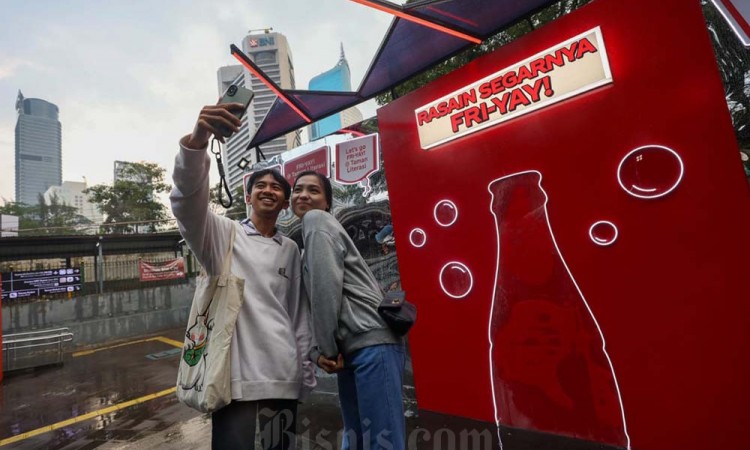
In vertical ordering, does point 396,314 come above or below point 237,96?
below

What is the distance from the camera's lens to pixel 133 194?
84.3 ft

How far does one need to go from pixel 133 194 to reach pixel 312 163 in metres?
25.6

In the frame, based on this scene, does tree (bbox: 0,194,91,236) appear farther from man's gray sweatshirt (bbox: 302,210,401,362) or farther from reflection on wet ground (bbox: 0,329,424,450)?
man's gray sweatshirt (bbox: 302,210,401,362)

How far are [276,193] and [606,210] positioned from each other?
264cm

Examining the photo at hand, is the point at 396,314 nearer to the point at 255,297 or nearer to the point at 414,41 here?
the point at 255,297

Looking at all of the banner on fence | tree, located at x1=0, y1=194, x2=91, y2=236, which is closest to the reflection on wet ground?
the banner on fence

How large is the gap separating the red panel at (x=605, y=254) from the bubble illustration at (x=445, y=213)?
2 cm

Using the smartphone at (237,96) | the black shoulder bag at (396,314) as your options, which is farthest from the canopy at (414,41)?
the black shoulder bag at (396,314)

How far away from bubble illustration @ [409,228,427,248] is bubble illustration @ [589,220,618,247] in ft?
5.36

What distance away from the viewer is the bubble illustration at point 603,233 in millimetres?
3003

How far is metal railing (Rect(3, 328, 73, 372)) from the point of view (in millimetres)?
7723

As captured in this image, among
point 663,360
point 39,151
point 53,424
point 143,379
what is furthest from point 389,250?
point 39,151

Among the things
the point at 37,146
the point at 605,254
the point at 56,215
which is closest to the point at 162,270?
the point at 605,254

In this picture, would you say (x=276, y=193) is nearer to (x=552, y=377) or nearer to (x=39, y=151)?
(x=552, y=377)
